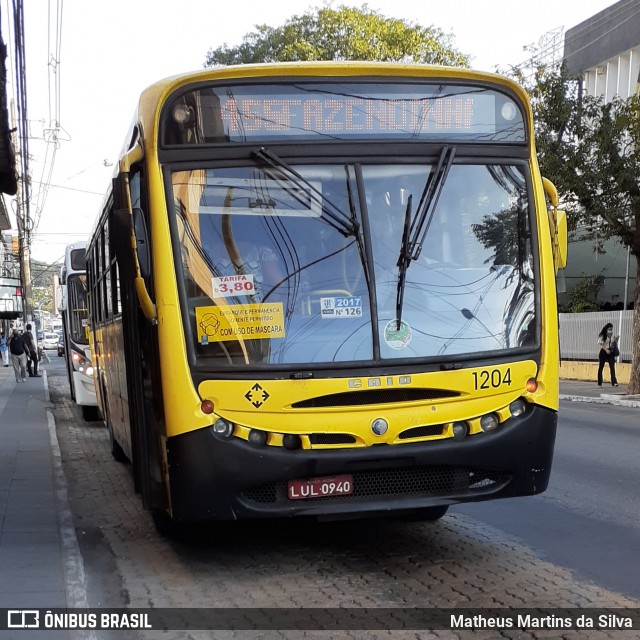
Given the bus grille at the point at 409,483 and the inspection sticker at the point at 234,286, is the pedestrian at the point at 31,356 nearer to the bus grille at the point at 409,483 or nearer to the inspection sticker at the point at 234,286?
the inspection sticker at the point at 234,286

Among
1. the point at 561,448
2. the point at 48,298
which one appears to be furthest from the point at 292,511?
the point at 48,298

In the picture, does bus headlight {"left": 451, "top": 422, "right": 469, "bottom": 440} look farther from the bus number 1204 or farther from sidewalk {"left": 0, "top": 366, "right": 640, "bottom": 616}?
sidewalk {"left": 0, "top": 366, "right": 640, "bottom": 616}

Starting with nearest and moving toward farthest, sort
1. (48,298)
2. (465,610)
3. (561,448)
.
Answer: (465,610) → (561,448) → (48,298)

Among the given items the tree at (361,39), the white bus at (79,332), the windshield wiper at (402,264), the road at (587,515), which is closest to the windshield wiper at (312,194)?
the windshield wiper at (402,264)

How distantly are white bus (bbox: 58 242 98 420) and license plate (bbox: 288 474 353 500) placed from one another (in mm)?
12169

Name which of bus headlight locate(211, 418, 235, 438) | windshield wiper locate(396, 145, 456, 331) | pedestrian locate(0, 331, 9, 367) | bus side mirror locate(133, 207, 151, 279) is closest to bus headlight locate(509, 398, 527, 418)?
windshield wiper locate(396, 145, 456, 331)

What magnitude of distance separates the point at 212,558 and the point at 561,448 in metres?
7.19

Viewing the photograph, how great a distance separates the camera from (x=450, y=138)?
655 cm

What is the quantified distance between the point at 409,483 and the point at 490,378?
2.77 ft

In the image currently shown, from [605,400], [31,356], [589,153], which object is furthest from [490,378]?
[31,356]

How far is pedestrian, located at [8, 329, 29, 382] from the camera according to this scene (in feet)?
96.4

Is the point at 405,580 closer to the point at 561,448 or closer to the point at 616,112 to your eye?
the point at 561,448

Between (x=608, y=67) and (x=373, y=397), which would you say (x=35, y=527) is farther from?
(x=608, y=67)

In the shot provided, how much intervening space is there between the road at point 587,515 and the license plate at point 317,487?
1.64 metres
